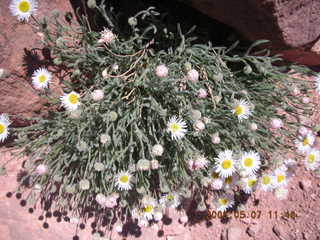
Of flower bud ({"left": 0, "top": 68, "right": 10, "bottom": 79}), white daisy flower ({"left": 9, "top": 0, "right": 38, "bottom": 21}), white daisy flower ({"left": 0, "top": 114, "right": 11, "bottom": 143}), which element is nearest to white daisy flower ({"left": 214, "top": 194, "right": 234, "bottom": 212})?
white daisy flower ({"left": 0, "top": 114, "right": 11, "bottom": 143})

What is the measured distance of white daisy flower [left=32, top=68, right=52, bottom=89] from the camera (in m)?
2.46

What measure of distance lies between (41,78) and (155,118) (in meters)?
1.10

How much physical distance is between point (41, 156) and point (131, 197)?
1.01m

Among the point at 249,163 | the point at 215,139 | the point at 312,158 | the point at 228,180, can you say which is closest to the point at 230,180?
the point at 228,180

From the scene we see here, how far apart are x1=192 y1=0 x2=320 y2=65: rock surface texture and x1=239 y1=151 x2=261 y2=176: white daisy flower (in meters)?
1.06

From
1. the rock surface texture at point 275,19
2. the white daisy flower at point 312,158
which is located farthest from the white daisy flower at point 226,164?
the rock surface texture at point 275,19

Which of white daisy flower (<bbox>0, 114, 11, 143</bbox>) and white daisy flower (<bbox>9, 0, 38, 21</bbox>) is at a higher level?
white daisy flower (<bbox>9, 0, 38, 21</bbox>)

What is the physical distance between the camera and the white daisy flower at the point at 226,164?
2.37 m

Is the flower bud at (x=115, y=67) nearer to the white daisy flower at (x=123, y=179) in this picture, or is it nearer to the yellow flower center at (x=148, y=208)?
the white daisy flower at (x=123, y=179)

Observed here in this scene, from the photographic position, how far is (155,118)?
2.48 meters

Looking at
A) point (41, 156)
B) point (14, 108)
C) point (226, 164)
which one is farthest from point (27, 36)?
point (226, 164)

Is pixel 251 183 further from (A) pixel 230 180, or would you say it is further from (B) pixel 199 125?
(B) pixel 199 125

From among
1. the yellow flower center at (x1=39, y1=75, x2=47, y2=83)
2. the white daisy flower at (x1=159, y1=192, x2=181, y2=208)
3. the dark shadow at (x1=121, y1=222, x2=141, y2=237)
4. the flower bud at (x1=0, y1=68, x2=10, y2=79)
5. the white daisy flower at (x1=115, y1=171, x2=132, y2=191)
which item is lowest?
the dark shadow at (x1=121, y1=222, x2=141, y2=237)

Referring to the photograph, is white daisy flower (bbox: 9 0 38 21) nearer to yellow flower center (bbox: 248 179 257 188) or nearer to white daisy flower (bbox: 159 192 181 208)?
white daisy flower (bbox: 159 192 181 208)
